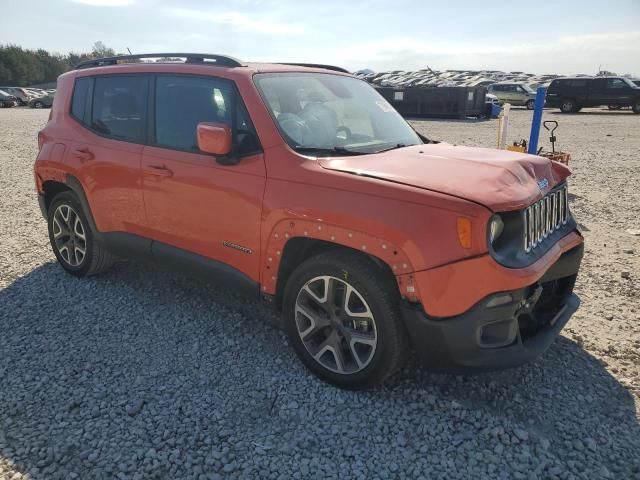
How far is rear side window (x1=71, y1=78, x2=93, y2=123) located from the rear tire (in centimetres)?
2903

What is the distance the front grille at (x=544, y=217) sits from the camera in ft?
9.22

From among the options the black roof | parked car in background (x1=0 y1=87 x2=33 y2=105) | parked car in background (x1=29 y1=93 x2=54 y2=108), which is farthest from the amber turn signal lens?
parked car in background (x1=0 y1=87 x2=33 y2=105)

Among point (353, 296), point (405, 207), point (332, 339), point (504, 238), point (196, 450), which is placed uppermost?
point (405, 207)

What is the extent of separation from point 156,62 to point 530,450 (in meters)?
3.79

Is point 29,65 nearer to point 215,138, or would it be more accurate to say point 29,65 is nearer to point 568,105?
point 568,105

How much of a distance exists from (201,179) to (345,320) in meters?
1.39

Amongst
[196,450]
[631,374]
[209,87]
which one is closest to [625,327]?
[631,374]

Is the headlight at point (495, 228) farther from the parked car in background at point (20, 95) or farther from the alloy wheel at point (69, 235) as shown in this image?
the parked car in background at point (20, 95)

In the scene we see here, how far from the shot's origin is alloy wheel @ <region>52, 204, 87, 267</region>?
4715mm

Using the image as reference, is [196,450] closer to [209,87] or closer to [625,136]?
[209,87]

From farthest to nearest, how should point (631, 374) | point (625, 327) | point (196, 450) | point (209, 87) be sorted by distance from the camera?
1. point (625, 327)
2. point (209, 87)
3. point (631, 374)
4. point (196, 450)

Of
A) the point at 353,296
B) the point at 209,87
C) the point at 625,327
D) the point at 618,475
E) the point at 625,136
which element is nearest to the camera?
the point at 618,475

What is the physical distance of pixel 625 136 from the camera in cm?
1702

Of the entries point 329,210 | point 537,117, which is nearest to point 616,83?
point 537,117
